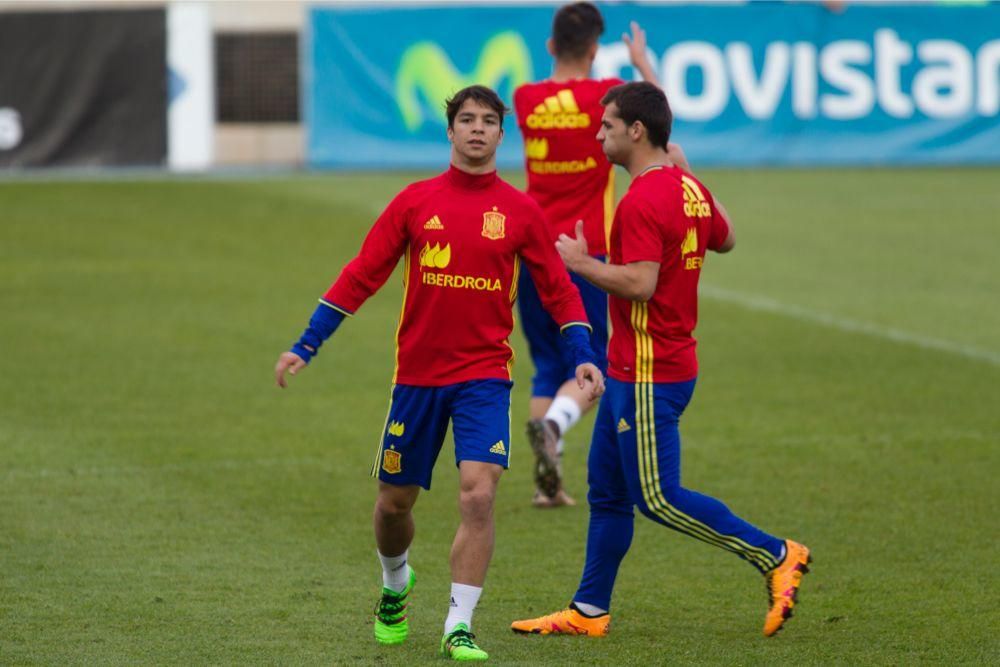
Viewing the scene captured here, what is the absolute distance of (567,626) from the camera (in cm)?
670

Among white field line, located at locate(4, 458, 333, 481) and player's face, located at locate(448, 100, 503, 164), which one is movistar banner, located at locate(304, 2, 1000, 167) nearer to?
white field line, located at locate(4, 458, 333, 481)

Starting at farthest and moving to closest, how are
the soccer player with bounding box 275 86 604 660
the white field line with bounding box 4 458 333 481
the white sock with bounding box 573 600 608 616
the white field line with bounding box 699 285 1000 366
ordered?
the white field line with bounding box 699 285 1000 366 < the white field line with bounding box 4 458 333 481 < the white sock with bounding box 573 600 608 616 < the soccer player with bounding box 275 86 604 660

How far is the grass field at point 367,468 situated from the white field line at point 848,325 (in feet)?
0.16

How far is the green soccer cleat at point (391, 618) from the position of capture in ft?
21.4

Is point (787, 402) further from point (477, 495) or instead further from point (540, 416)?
point (477, 495)

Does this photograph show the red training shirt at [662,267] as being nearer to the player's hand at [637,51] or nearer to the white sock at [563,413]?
the player's hand at [637,51]

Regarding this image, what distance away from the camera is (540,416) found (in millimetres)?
9281

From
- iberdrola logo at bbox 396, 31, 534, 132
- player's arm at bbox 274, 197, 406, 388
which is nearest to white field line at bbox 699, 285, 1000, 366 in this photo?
player's arm at bbox 274, 197, 406, 388

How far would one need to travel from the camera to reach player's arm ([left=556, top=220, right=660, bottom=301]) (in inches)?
248

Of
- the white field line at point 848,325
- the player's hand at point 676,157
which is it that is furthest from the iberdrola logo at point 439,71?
the player's hand at point 676,157

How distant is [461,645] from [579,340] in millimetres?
1234

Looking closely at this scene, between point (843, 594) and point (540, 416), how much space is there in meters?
2.47

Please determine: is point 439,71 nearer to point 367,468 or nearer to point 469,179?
point 367,468

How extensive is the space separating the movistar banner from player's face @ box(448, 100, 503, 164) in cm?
2133
